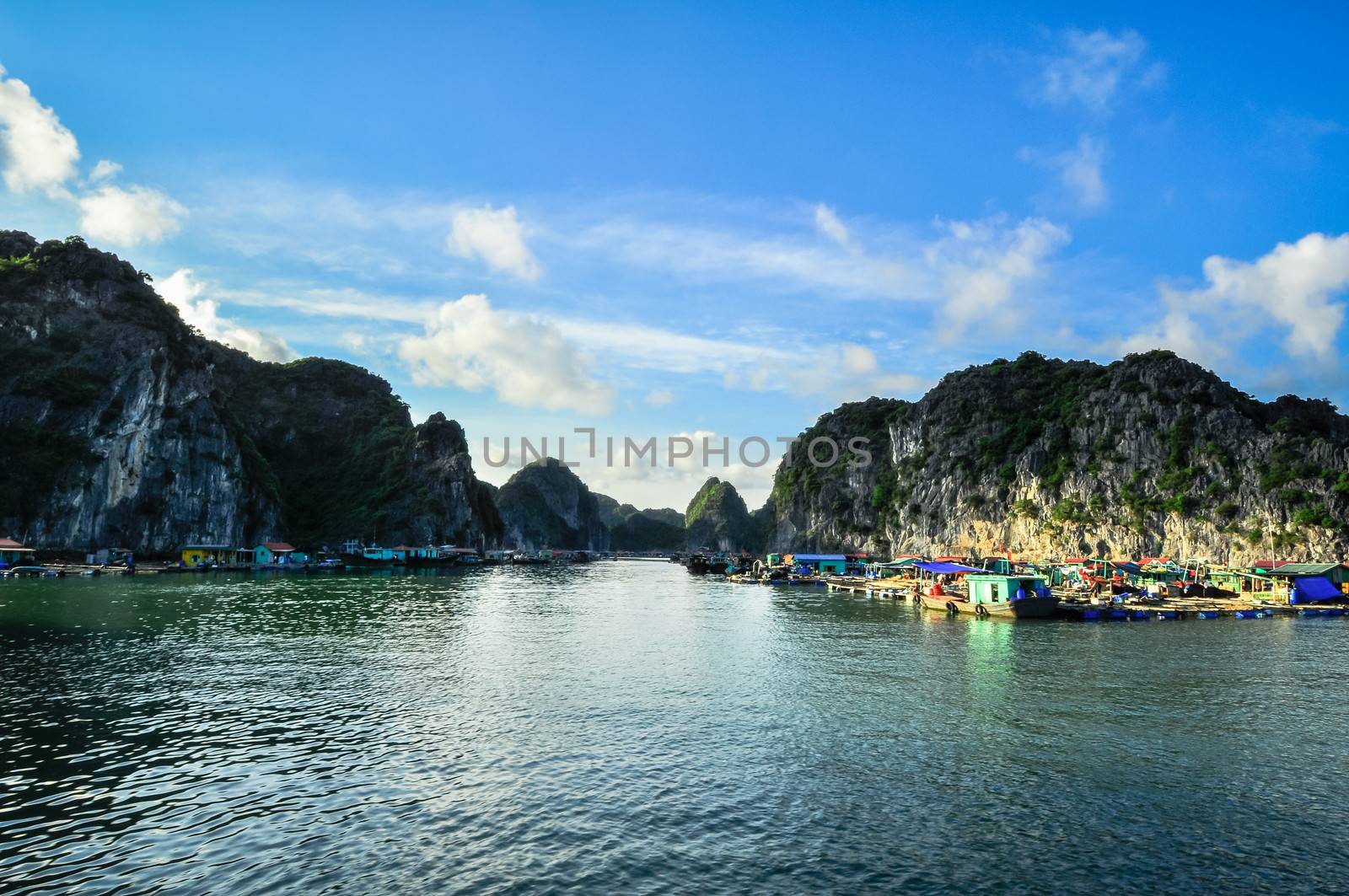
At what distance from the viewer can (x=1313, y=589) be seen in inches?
3627

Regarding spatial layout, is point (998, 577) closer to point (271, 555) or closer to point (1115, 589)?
point (1115, 589)

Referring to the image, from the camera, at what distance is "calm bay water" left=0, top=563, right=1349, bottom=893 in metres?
18.1

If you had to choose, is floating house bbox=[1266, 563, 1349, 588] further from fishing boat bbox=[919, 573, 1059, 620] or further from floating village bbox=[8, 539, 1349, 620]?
fishing boat bbox=[919, 573, 1059, 620]

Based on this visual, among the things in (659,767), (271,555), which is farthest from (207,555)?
(659,767)

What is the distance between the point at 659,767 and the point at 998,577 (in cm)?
6295

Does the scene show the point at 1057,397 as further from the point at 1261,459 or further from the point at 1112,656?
the point at 1112,656

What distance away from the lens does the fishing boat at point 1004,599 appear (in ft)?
243

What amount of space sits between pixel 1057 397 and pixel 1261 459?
5584cm

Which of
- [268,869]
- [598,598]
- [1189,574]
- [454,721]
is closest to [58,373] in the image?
[598,598]

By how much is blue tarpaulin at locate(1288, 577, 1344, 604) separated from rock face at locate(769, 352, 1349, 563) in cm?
3495

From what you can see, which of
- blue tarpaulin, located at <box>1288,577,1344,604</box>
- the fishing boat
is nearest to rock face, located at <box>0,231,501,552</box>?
the fishing boat

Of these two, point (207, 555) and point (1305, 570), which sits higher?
point (1305, 570)

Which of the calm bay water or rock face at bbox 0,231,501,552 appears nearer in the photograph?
the calm bay water

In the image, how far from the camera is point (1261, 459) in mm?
138875
